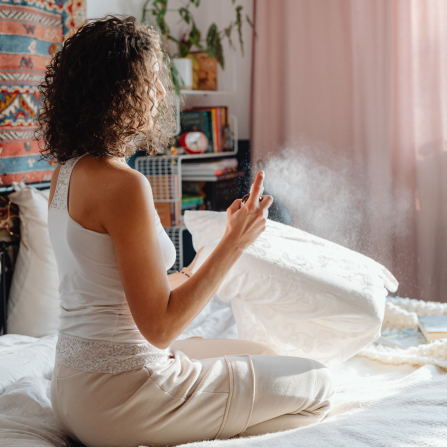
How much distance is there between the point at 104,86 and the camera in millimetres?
969

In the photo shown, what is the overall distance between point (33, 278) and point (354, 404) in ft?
4.35

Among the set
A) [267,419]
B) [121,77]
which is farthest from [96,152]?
→ [267,419]

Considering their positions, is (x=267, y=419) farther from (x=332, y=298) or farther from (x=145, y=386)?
(x=332, y=298)

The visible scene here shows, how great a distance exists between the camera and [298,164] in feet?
10.2

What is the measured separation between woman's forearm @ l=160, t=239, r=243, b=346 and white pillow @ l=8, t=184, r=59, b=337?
3.84 feet

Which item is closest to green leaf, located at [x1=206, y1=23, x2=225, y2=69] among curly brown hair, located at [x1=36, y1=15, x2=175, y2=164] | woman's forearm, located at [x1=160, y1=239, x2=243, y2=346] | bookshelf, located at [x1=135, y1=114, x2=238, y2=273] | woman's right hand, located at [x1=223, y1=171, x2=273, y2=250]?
bookshelf, located at [x1=135, y1=114, x2=238, y2=273]

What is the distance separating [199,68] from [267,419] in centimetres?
247

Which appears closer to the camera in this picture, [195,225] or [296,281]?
[296,281]

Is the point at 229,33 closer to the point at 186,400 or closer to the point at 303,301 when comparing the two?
the point at 303,301

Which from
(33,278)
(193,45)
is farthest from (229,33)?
(33,278)

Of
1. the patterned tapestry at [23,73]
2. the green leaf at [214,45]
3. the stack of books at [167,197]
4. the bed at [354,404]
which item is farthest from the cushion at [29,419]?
the green leaf at [214,45]

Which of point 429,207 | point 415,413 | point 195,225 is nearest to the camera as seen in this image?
point 415,413

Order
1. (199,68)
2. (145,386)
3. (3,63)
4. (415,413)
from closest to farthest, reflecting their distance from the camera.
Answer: (145,386) < (415,413) < (3,63) < (199,68)

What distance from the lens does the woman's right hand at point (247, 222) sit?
1023 millimetres
